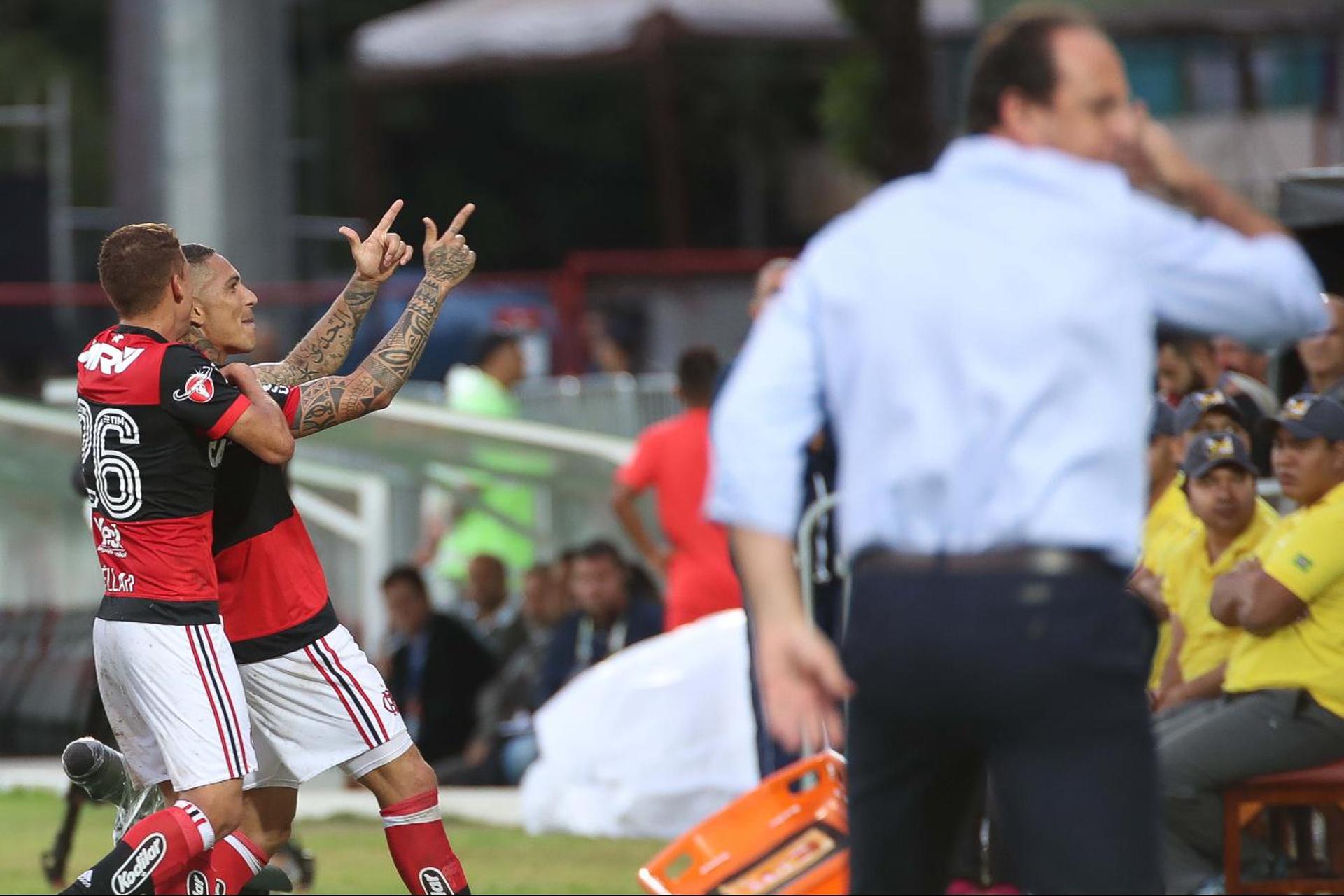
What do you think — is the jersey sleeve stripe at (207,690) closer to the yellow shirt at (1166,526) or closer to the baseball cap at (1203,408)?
the yellow shirt at (1166,526)

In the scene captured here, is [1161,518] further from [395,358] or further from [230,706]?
[230,706]

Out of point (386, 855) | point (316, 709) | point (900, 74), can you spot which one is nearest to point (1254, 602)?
point (316, 709)

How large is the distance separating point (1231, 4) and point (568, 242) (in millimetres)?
16578

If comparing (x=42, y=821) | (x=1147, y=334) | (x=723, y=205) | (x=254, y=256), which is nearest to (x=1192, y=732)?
(x=1147, y=334)

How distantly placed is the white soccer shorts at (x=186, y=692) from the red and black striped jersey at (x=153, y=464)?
0.05 m

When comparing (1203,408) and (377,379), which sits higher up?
(377,379)

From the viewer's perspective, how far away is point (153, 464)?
19.1ft

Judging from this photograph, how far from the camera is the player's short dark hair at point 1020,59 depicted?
356cm

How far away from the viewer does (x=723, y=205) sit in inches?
1469

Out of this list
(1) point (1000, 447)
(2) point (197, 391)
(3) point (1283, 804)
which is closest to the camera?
(1) point (1000, 447)

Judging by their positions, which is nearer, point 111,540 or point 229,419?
point 229,419

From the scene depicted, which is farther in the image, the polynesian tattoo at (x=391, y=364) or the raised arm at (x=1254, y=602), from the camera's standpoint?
the raised arm at (x=1254, y=602)

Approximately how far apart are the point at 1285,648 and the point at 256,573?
2992 mm

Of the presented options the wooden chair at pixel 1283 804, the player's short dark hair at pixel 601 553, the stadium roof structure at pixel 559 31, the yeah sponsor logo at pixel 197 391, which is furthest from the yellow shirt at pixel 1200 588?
the stadium roof structure at pixel 559 31
